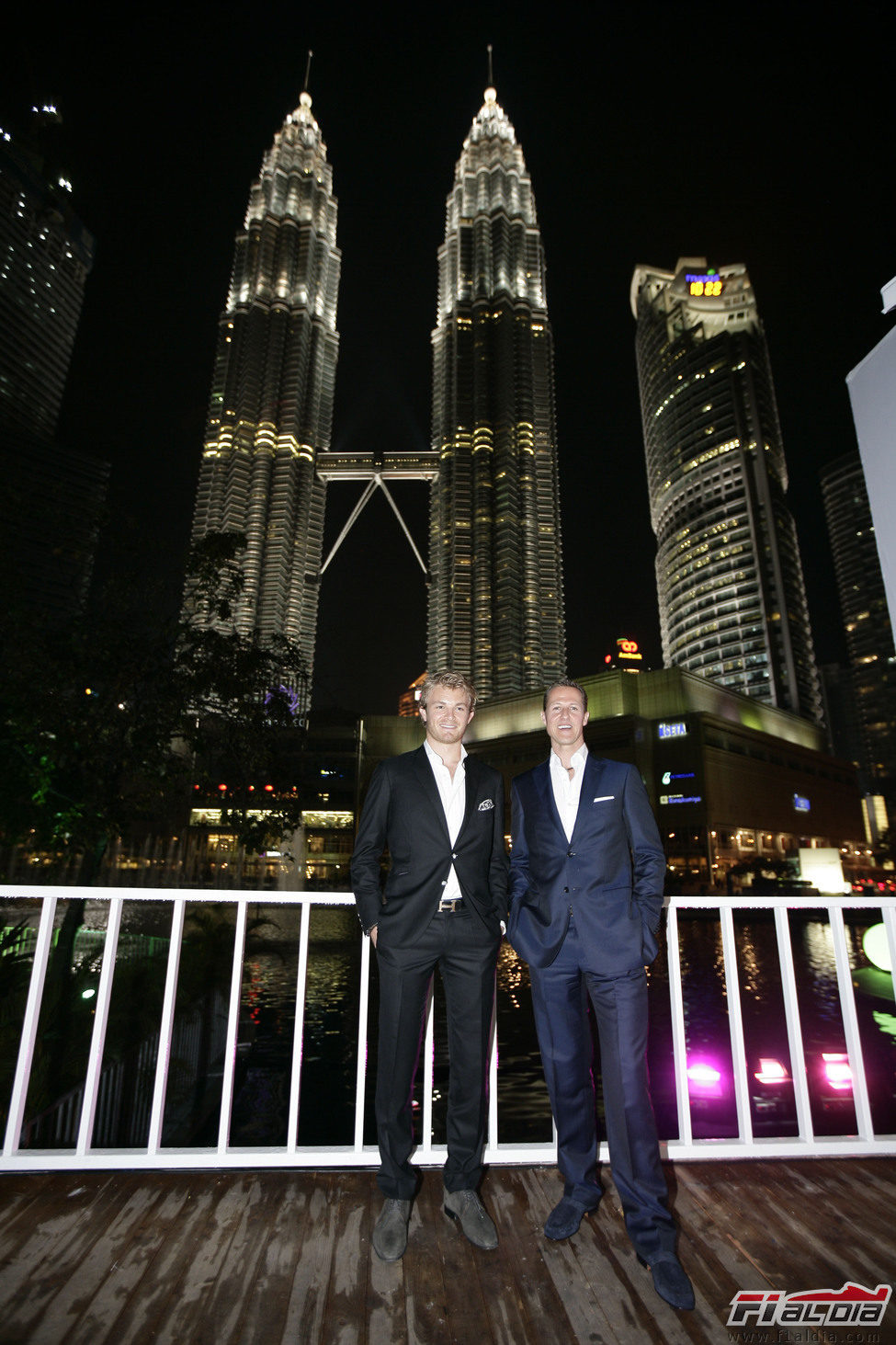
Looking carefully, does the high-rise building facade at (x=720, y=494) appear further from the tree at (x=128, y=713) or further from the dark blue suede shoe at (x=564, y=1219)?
the dark blue suede shoe at (x=564, y=1219)

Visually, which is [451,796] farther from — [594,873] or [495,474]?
[495,474]

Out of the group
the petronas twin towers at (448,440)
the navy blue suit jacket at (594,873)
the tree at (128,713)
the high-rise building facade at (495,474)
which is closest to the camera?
the navy blue suit jacket at (594,873)

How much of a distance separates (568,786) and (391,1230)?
1.76 meters

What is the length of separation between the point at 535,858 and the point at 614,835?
0.36 meters

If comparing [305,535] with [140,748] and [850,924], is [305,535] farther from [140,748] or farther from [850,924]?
[140,748]

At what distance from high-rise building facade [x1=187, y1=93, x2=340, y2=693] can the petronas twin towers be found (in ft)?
0.91

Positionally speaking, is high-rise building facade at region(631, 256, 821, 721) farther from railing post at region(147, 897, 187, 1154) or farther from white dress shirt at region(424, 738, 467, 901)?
railing post at region(147, 897, 187, 1154)

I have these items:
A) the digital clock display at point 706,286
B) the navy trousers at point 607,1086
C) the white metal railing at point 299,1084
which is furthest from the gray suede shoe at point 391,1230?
the digital clock display at point 706,286

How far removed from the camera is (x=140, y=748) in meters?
10.2

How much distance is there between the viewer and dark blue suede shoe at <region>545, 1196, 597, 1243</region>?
7.64ft

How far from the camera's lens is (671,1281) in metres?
2.02

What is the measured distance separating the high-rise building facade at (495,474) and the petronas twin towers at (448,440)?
253 mm

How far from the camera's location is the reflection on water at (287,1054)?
7387 millimetres

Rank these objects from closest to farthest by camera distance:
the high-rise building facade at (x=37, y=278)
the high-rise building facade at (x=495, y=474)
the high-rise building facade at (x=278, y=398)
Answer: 1. the high-rise building facade at (x=37, y=278)
2. the high-rise building facade at (x=495, y=474)
3. the high-rise building facade at (x=278, y=398)
